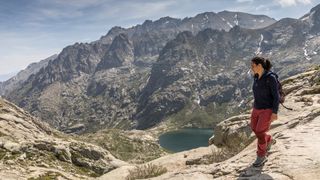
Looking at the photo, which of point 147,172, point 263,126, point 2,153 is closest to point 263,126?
point 263,126

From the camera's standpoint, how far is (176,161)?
25.2 metres

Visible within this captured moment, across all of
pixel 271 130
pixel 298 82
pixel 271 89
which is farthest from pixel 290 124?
pixel 298 82

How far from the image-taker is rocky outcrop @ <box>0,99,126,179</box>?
60219 millimetres

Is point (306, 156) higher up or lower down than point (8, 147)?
higher up

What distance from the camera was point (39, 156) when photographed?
74875mm

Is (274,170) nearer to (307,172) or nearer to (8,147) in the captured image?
(307,172)

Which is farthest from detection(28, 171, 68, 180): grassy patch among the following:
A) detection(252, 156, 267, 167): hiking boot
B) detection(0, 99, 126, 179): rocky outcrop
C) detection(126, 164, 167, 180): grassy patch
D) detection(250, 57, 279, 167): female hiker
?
detection(252, 156, 267, 167): hiking boot

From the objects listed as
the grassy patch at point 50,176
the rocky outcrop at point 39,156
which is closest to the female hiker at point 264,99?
the rocky outcrop at point 39,156

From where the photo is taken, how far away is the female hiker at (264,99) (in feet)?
50.5

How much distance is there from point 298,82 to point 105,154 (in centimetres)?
6960

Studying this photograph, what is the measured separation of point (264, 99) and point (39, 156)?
216 feet

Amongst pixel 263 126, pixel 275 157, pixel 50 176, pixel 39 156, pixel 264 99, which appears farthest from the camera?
pixel 39 156

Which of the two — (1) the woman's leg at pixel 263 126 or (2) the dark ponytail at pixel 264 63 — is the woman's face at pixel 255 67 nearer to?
(2) the dark ponytail at pixel 264 63

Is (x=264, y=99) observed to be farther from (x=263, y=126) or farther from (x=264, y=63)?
(x=264, y=63)
